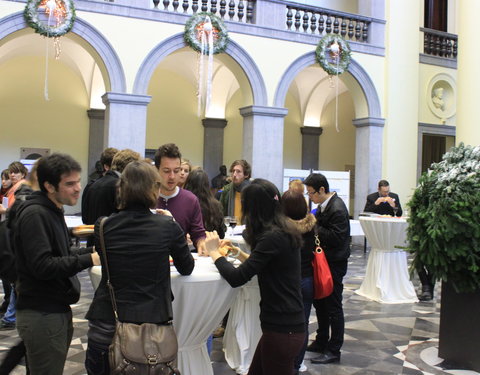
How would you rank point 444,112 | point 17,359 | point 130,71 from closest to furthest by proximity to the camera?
point 17,359
point 130,71
point 444,112

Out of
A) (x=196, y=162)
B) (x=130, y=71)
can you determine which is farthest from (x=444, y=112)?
(x=130, y=71)

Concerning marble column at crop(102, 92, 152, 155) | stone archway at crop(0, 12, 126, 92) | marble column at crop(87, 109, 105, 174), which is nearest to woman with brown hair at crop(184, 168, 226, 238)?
marble column at crop(102, 92, 152, 155)

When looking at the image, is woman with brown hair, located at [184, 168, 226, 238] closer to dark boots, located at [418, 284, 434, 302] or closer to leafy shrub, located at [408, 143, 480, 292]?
leafy shrub, located at [408, 143, 480, 292]

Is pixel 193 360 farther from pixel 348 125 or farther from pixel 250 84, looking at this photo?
pixel 348 125

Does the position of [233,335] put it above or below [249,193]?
below

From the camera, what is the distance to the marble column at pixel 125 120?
1068cm

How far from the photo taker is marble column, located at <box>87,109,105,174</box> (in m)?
14.8

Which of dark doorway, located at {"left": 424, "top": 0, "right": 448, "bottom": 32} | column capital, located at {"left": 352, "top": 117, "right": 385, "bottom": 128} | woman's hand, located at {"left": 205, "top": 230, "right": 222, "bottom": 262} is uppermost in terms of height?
dark doorway, located at {"left": 424, "top": 0, "right": 448, "bottom": 32}

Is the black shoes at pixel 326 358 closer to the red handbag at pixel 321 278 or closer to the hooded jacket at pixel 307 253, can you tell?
the red handbag at pixel 321 278

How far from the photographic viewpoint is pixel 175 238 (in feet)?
7.93

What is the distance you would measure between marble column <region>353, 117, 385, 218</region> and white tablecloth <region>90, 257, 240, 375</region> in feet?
34.8

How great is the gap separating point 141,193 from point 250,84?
32.5 feet

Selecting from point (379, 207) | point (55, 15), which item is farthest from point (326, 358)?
point (55, 15)

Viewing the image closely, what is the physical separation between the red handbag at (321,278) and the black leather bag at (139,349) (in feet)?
6.05
